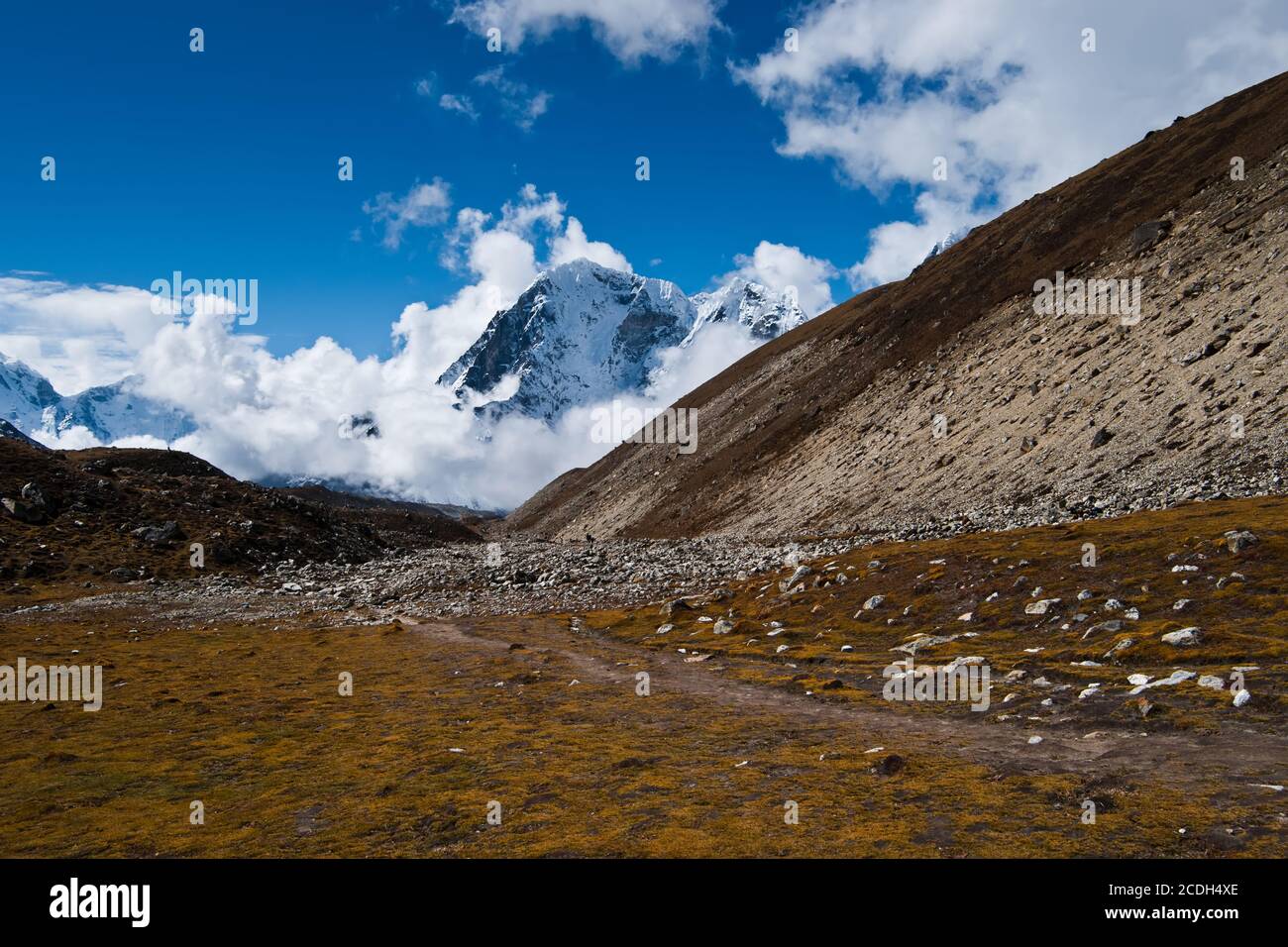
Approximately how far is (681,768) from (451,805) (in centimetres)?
540

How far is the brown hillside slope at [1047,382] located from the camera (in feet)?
174

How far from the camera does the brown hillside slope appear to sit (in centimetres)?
5297

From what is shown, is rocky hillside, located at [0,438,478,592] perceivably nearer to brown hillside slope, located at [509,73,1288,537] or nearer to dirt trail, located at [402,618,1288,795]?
brown hillside slope, located at [509,73,1288,537]

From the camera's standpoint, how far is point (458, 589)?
209 ft

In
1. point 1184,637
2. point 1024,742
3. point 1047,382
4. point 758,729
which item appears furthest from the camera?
point 1047,382

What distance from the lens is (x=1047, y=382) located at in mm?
72500

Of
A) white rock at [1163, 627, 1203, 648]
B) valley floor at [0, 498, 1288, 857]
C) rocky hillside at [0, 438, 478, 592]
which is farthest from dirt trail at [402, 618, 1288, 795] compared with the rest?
rocky hillside at [0, 438, 478, 592]

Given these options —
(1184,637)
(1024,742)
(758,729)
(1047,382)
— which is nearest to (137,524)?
(758,729)

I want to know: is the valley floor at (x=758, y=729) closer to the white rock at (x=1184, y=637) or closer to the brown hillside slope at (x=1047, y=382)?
the white rock at (x=1184, y=637)

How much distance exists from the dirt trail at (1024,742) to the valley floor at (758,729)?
11 cm

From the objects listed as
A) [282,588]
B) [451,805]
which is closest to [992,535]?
[451,805]

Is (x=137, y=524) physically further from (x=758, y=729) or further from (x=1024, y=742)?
(x=1024, y=742)

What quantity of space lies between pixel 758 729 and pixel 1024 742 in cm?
691
